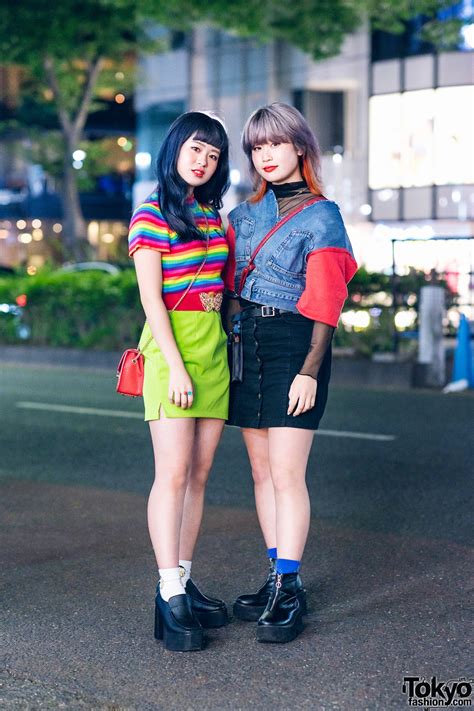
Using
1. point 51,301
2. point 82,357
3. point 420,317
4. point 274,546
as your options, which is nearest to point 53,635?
point 274,546

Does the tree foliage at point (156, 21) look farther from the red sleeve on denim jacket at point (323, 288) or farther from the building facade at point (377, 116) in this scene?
the red sleeve on denim jacket at point (323, 288)

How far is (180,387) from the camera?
13.6 feet

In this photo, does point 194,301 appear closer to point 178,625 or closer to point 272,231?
point 272,231

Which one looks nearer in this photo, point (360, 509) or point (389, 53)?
point (360, 509)

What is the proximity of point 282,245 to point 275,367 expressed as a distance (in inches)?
18.3

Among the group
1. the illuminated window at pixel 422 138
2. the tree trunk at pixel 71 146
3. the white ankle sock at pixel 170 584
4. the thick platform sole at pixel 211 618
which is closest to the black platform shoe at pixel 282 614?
the thick platform sole at pixel 211 618

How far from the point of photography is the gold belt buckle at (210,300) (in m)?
4.27

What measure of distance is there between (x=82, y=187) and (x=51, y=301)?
17.6 meters

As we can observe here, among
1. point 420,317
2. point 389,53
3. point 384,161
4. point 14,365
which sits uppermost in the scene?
point 389,53

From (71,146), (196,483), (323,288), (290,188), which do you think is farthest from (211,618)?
(71,146)

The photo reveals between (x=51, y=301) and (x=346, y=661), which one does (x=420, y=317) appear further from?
(x=346, y=661)

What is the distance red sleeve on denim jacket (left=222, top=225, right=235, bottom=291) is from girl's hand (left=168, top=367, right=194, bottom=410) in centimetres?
48

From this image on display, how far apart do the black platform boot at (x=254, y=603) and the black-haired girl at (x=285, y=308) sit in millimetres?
12

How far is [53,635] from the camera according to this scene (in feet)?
14.2
